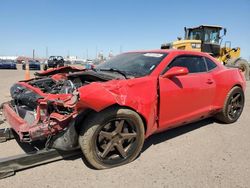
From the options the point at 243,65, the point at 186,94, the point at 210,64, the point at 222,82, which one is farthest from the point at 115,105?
the point at 243,65

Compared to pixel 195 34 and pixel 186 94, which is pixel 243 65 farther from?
pixel 186 94

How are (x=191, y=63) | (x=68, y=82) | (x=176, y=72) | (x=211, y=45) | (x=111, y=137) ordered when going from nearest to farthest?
(x=111, y=137) → (x=176, y=72) → (x=68, y=82) → (x=191, y=63) → (x=211, y=45)

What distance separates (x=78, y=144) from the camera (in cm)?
306

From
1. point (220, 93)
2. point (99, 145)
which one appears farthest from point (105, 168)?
point (220, 93)

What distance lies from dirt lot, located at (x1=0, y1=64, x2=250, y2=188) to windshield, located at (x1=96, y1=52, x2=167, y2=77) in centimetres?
120

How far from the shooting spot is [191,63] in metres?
4.30

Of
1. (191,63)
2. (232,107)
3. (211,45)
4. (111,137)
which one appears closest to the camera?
(111,137)

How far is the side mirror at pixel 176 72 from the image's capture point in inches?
137

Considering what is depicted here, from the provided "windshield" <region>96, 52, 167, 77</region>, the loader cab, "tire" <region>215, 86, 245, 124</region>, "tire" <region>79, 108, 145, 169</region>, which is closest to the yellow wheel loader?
the loader cab

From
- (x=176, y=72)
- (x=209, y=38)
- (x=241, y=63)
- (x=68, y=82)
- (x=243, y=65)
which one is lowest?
(x=243, y=65)

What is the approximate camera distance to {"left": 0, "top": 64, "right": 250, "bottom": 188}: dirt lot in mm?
2854

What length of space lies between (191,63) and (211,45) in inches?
441

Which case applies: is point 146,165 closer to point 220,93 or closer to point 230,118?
point 220,93

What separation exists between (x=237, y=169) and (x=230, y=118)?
207 centimetres
